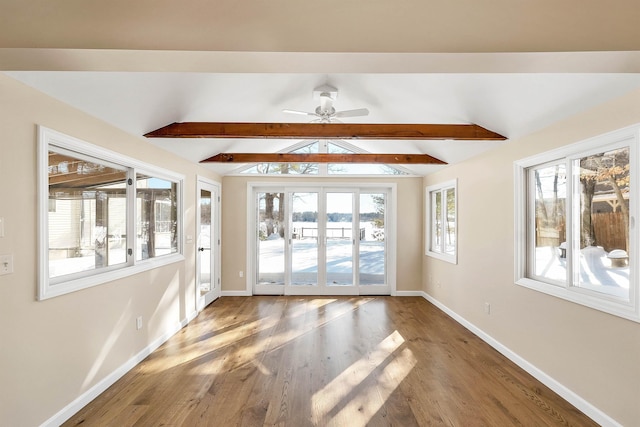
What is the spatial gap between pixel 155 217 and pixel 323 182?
302 centimetres

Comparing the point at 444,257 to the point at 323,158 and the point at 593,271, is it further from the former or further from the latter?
the point at 593,271

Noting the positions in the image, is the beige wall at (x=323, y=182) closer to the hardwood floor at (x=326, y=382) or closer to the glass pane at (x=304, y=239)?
the glass pane at (x=304, y=239)

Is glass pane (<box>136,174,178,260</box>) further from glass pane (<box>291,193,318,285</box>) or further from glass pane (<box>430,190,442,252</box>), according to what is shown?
glass pane (<box>430,190,442,252</box>)

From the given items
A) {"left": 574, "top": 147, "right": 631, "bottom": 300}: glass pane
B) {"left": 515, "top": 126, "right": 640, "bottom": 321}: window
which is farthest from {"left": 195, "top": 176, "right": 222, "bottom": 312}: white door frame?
{"left": 574, "top": 147, "right": 631, "bottom": 300}: glass pane

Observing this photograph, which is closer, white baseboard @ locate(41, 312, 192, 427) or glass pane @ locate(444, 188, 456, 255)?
white baseboard @ locate(41, 312, 192, 427)

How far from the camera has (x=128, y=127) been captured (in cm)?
303

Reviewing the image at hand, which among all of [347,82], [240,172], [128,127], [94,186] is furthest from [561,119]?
[240,172]

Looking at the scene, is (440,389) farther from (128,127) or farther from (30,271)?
(128,127)

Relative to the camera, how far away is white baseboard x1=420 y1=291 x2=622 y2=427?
2324 mm

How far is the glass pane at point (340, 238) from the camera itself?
6152 mm

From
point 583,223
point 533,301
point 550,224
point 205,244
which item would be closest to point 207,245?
point 205,244

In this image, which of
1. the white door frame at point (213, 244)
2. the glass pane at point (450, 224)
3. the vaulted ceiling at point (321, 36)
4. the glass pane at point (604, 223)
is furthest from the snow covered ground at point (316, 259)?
the vaulted ceiling at point (321, 36)

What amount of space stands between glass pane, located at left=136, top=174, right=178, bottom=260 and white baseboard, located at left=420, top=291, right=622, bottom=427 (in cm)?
386

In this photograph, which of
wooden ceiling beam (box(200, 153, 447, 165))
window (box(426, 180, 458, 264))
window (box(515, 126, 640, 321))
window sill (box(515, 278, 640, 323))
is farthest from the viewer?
window (box(426, 180, 458, 264))
